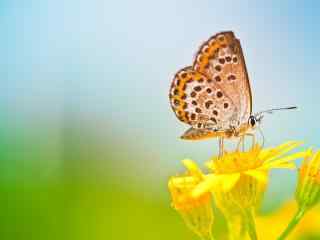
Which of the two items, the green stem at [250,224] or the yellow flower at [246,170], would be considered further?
the yellow flower at [246,170]

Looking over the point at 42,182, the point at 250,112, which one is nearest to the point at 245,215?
the point at 250,112

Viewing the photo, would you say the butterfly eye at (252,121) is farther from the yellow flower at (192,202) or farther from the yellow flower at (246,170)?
the yellow flower at (192,202)

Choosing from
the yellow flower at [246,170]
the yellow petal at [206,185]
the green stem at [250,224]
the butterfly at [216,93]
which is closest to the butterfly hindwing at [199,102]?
the butterfly at [216,93]

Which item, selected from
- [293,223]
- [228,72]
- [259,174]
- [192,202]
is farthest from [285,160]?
[228,72]

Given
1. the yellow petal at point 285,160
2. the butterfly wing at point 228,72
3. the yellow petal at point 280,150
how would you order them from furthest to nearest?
the butterfly wing at point 228,72, the yellow petal at point 280,150, the yellow petal at point 285,160

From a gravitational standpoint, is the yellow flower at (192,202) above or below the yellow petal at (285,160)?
below

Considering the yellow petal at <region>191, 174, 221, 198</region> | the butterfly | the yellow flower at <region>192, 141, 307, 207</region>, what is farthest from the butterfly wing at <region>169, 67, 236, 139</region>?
the yellow petal at <region>191, 174, 221, 198</region>

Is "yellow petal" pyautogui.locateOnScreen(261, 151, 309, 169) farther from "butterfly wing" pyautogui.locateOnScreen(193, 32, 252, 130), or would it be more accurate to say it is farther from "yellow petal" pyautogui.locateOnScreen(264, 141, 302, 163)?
"butterfly wing" pyautogui.locateOnScreen(193, 32, 252, 130)

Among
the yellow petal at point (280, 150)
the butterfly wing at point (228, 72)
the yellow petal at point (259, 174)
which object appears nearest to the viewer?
the yellow petal at point (259, 174)
